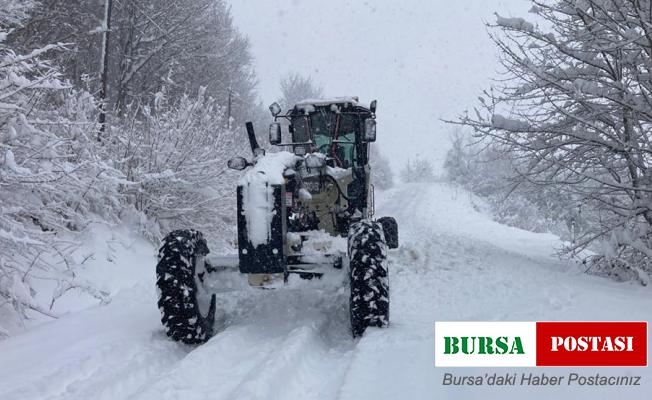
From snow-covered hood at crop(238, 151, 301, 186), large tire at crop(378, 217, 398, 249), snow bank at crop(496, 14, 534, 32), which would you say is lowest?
large tire at crop(378, 217, 398, 249)

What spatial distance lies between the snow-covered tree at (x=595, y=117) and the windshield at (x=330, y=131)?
163 centimetres

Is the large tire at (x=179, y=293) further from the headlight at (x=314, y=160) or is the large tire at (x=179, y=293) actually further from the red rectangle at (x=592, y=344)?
the red rectangle at (x=592, y=344)

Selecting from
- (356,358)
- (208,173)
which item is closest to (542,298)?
(356,358)

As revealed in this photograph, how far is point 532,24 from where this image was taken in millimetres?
6863

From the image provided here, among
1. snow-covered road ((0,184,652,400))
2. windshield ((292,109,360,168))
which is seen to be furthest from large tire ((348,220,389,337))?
windshield ((292,109,360,168))

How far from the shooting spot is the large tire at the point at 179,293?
4.36 metres

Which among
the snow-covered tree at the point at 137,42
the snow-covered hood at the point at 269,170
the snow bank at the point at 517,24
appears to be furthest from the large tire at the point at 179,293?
the snow-covered tree at the point at 137,42

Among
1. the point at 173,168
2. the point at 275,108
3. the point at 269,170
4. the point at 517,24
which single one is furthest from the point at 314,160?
the point at 173,168

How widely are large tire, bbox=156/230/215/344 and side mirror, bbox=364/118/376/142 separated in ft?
8.42

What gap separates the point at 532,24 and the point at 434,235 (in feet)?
15.8

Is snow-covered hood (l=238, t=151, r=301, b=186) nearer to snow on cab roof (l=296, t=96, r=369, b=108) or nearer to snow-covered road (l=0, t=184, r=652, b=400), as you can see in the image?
snow-covered road (l=0, t=184, r=652, b=400)

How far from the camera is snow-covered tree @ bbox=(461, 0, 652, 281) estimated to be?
6.20 metres

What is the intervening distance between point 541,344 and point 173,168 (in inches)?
275

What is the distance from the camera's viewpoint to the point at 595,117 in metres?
6.78
